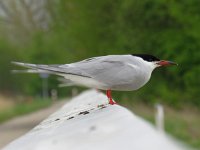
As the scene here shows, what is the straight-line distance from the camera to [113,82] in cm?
407

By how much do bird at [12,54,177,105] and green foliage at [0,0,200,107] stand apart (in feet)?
50.4

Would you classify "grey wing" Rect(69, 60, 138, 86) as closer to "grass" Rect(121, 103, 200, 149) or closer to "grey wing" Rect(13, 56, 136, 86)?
"grey wing" Rect(13, 56, 136, 86)

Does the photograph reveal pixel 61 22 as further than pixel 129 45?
Yes

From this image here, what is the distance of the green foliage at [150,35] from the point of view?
66.5 ft

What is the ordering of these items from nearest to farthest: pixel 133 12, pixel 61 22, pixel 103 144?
pixel 103 144 < pixel 133 12 < pixel 61 22

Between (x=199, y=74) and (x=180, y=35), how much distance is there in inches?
99.2

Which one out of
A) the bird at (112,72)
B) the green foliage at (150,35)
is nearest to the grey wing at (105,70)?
the bird at (112,72)

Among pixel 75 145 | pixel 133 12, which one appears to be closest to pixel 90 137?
pixel 75 145

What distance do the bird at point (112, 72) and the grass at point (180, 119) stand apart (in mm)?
11692

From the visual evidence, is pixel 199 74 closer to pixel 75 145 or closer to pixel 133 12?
pixel 133 12

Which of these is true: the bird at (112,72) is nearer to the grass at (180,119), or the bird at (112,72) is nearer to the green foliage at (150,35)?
the grass at (180,119)

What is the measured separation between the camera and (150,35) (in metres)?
24.9

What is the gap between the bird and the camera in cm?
397

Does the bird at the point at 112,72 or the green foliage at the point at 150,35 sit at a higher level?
the green foliage at the point at 150,35
